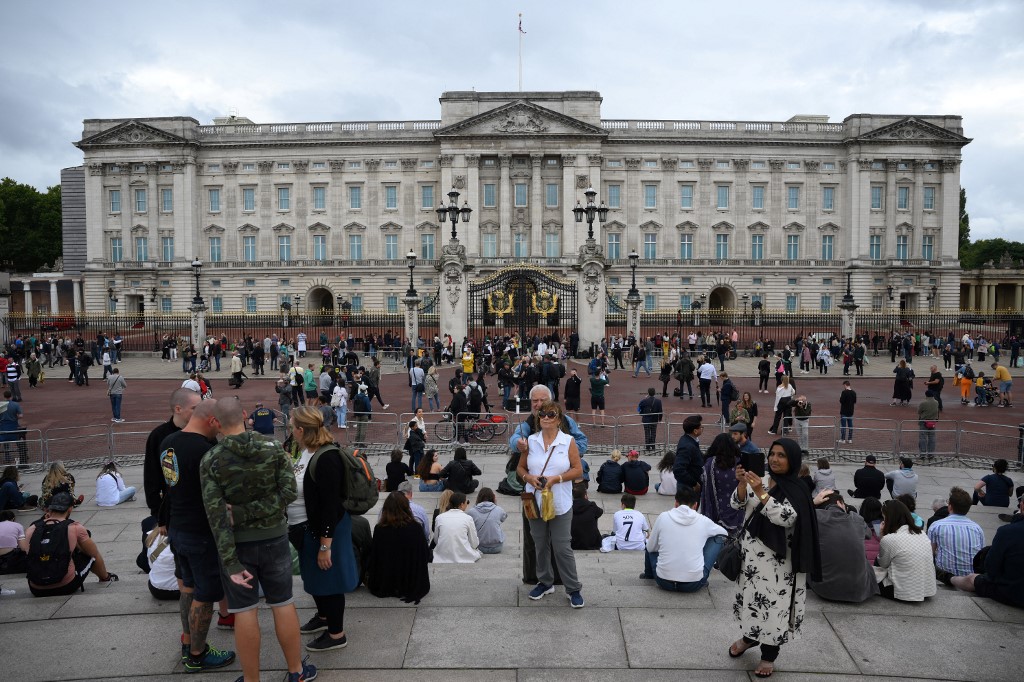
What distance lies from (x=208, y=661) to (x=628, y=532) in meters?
5.69

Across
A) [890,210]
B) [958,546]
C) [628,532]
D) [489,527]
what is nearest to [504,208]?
[890,210]

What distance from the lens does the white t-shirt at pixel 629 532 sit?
9602mm

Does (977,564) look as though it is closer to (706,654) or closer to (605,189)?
(706,654)

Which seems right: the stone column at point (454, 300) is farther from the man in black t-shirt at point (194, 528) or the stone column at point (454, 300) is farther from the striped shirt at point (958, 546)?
the man in black t-shirt at point (194, 528)

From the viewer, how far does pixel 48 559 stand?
6.96 m

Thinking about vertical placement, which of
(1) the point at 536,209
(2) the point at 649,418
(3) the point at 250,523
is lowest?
(2) the point at 649,418

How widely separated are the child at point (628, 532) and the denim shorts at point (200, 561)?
5.47 m

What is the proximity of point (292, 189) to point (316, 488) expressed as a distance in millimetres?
65327

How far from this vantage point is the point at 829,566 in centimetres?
659

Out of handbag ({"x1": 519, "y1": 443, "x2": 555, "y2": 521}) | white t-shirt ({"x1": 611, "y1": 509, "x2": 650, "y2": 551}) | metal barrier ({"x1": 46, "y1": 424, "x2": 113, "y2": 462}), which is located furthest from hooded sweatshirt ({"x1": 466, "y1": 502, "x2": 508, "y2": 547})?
metal barrier ({"x1": 46, "y1": 424, "x2": 113, "y2": 462})

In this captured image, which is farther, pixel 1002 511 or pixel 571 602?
pixel 1002 511

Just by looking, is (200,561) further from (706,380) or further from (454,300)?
(454,300)

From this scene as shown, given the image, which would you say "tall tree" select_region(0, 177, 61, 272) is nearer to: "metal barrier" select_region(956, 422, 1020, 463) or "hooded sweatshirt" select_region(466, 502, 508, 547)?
"hooded sweatshirt" select_region(466, 502, 508, 547)

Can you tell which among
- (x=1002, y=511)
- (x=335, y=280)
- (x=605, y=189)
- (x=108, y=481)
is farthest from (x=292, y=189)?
(x=1002, y=511)
